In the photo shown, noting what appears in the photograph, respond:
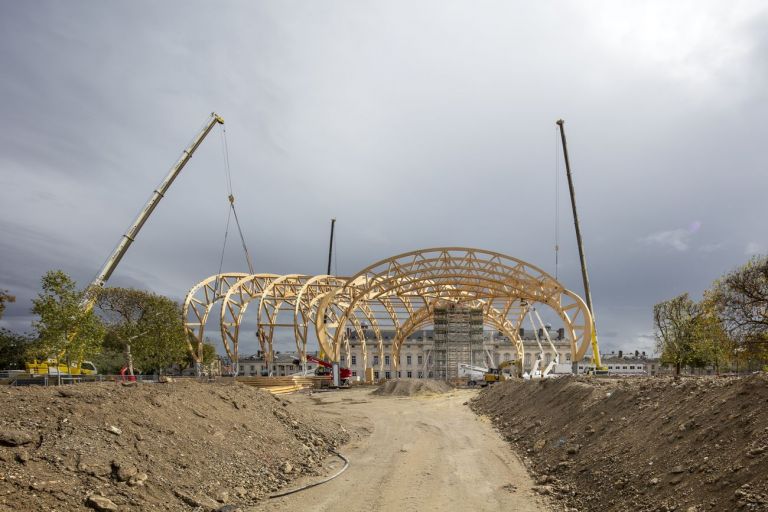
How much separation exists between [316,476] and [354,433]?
6.50 m

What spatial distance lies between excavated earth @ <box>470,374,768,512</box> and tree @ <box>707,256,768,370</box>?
9366 mm

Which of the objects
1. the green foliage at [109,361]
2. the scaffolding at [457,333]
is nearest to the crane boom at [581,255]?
the scaffolding at [457,333]

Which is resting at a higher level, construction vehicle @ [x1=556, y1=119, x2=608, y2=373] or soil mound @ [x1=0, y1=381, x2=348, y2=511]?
construction vehicle @ [x1=556, y1=119, x2=608, y2=373]

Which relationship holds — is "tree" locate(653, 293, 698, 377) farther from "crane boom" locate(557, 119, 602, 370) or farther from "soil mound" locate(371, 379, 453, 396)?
"soil mound" locate(371, 379, 453, 396)

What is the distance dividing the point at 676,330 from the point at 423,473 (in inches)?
1646

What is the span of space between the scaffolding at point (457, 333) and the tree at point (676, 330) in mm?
16980

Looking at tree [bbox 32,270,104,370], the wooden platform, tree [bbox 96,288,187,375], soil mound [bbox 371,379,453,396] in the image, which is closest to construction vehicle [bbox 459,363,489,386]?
soil mound [bbox 371,379,453,396]

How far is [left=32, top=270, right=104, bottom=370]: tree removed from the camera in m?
24.8

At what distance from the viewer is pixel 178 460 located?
10.5 m

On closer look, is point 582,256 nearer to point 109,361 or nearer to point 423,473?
point 423,473

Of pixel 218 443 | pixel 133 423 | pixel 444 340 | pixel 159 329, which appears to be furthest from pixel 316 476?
pixel 444 340

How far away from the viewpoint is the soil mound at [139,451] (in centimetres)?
802

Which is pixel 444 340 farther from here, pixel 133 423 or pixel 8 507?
pixel 8 507

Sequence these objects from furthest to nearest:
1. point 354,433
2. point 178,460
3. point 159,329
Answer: point 159,329, point 354,433, point 178,460
